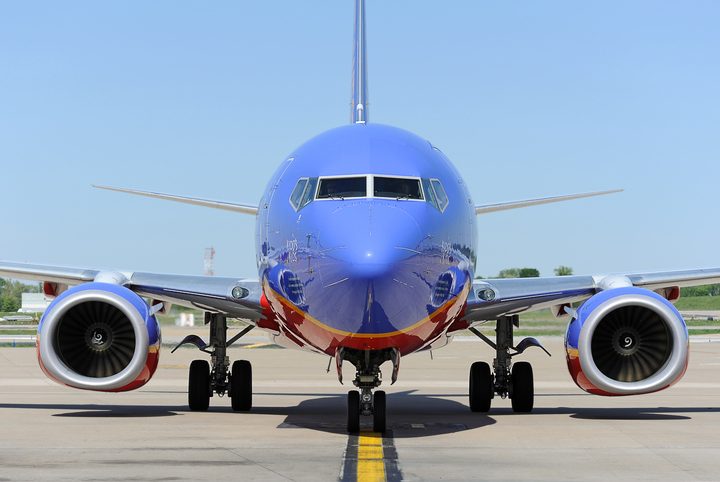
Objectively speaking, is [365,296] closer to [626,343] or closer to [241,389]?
[626,343]

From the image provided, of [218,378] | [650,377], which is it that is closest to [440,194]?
[650,377]

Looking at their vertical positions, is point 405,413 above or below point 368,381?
below

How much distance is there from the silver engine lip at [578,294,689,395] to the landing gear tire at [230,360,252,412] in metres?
5.21

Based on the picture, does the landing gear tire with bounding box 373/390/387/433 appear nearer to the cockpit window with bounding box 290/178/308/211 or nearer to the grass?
the cockpit window with bounding box 290/178/308/211

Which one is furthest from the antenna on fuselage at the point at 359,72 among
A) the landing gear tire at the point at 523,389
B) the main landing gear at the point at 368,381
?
the main landing gear at the point at 368,381

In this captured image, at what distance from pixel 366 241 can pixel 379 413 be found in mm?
2744

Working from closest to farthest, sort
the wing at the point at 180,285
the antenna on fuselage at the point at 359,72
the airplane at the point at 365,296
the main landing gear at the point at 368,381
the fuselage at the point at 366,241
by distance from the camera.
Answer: the fuselage at the point at 366,241
the airplane at the point at 365,296
the main landing gear at the point at 368,381
the wing at the point at 180,285
the antenna on fuselage at the point at 359,72

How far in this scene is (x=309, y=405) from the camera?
1875 cm

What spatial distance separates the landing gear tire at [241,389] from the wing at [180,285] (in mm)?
1166

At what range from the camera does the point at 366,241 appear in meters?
11.3

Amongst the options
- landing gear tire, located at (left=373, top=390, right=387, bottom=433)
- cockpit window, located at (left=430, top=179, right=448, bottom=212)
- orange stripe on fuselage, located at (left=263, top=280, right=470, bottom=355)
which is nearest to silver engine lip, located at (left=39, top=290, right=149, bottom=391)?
orange stripe on fuselage, located at (left=263, top=280, right=470, bottom=355)

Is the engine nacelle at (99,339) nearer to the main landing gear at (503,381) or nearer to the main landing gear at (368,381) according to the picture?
the main landing gear at (368,381)

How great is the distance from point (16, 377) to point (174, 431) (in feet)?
48.8

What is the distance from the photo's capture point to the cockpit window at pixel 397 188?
12328 millimetres
